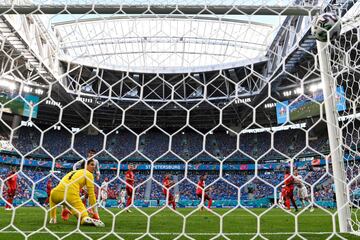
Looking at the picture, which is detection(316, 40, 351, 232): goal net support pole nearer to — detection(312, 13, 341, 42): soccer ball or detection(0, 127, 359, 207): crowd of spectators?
detection(312, 13, 341, 42): soccer ball

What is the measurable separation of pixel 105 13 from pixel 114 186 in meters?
21.3

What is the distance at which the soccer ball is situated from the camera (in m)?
2.66

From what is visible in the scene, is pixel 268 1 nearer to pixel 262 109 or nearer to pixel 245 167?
pixel 262 109

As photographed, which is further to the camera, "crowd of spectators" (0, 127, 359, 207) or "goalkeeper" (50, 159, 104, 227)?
"crowd of spectators" (0, 127, 359, 207)

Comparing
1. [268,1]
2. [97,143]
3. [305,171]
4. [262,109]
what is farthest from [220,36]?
[268,1]

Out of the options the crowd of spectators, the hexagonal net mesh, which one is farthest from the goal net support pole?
the crowd of spectators

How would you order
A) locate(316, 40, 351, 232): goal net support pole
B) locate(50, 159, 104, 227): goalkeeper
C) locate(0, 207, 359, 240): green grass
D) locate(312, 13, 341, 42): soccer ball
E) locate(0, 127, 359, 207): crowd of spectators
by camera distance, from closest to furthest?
locate(312, 13, 341, 42): soccer ball → locate(316, 40, 351, 232): goal net support pole → locate(0, 207, 359, 240): green grass → locate(50, 159, 104, 227): goalkeeper → locate(0, 127, 359, 207): crowd of spectators

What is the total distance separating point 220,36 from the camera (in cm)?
2103

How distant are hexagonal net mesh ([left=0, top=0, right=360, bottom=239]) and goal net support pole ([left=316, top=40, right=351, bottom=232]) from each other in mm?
12

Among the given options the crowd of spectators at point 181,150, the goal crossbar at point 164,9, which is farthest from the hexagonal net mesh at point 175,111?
the crowd of spectators at point 181,150

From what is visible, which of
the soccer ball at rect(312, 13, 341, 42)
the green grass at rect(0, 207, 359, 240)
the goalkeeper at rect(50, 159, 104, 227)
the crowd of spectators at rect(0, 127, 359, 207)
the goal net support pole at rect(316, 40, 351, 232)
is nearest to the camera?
the soccer ball at rect(312, 13, 341, 42)

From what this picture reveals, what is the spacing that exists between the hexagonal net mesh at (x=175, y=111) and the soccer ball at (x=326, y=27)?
10 millimetres

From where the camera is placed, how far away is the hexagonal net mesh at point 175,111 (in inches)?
151

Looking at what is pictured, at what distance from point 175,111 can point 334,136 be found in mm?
20171
